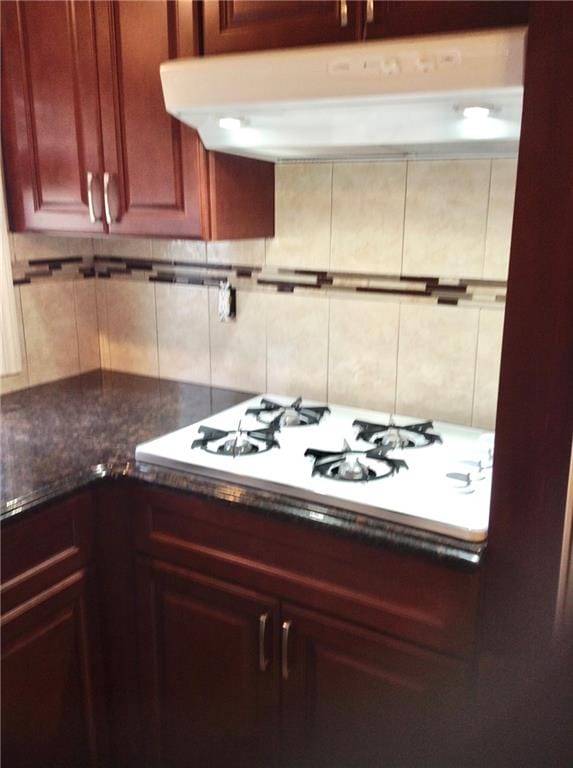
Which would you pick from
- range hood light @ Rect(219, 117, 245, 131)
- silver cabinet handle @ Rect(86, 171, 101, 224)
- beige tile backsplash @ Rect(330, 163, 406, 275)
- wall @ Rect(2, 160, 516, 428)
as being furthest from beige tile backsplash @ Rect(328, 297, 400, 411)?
silver cabinet handle @ Rect(86, 171, 101, 224)

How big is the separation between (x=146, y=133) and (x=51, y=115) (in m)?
0.31

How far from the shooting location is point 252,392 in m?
2.04

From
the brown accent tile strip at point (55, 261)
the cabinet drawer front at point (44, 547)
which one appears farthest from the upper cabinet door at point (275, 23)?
the cabinet drawer front at point (44, 547)

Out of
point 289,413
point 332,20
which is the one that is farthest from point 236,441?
point 332,20

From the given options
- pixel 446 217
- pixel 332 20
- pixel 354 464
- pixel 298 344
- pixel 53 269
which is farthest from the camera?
pixel 53 269

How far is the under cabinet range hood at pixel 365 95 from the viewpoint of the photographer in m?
1.09

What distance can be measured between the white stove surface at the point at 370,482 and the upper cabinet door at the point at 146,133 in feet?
1.76

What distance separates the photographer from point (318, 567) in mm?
1342

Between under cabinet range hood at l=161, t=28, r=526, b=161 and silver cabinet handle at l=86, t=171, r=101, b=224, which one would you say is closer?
under cabinet range hood at l=161, t=28, r=526, b=161

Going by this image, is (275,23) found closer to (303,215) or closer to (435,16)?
(435,16)

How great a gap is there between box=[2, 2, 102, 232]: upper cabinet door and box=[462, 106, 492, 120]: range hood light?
0.95 metres

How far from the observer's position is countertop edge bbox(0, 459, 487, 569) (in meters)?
1.19

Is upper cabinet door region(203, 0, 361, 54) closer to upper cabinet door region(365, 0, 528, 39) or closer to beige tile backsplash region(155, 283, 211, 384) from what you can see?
upper cabinet door region(365, 0, 528, 39)

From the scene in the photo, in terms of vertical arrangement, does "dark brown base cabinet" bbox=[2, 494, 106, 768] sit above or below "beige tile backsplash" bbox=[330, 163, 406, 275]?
below
